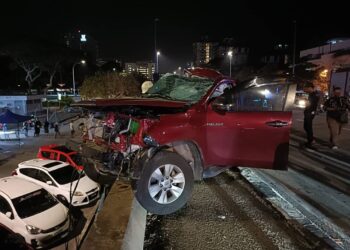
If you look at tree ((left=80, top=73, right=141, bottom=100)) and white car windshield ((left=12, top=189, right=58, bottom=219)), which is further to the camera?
tree ((left=80, top=73, right=141, bottom=100))

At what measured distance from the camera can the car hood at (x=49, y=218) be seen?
934 cm

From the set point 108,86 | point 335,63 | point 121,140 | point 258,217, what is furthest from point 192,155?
point 335,63

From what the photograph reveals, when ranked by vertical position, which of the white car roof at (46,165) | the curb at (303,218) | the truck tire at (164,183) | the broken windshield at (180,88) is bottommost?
the white car roof at (46,165)

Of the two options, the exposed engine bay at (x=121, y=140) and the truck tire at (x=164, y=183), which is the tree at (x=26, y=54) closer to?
the exposed engine bay at (x=121, y=140)

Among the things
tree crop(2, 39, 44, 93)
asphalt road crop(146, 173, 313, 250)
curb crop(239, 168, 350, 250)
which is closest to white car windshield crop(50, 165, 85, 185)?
asphalt road crop(146, 173, 313, 250)

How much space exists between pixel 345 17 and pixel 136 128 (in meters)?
52.5

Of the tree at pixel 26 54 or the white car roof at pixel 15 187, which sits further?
the tree at pixel 26 54

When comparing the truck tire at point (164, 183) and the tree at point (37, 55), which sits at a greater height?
the tree at point (37, 55)

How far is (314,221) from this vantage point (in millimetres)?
4363

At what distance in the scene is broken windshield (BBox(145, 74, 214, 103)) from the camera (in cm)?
533

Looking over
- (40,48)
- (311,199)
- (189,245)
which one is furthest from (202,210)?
(40,48)

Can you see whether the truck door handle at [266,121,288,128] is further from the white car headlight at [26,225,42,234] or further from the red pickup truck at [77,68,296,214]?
the white car headlight at [26,225,42,234]

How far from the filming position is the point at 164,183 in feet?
14.3

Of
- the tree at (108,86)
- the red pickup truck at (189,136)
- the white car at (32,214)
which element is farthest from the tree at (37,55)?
the red pickup truck at (189,136)
